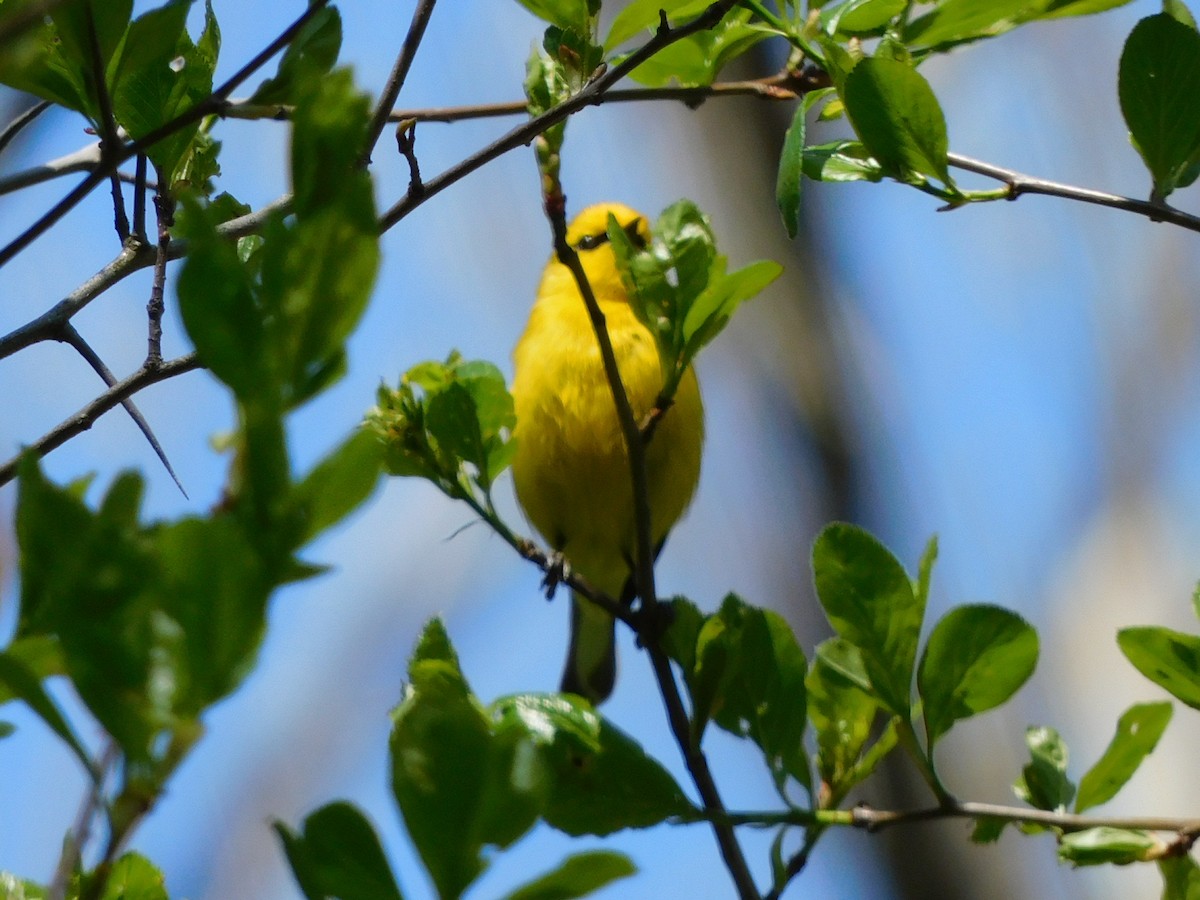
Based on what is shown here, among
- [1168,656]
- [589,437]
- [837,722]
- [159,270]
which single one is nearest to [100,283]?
[159,270]

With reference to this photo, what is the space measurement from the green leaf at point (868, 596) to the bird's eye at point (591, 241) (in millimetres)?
2568

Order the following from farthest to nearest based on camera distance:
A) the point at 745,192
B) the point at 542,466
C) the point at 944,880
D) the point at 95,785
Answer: the point at 745,192
the point at 944,880
the point at 542,466
the point at 95,785

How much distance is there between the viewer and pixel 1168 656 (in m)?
1.03

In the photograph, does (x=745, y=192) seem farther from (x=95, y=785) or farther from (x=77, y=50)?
(x=95, y=785)

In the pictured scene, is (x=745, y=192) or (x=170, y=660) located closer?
(x=170, y=660)

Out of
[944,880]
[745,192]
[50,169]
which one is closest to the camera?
[50,169]

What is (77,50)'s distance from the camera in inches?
30.5

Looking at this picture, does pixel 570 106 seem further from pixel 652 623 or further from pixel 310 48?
pixel 652 623

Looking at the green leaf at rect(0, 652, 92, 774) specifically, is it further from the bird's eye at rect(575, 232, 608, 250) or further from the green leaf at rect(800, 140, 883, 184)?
the bird's eye at rect(575, 232, 608, 250)

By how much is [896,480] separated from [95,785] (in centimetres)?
412

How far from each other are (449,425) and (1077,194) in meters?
0.57

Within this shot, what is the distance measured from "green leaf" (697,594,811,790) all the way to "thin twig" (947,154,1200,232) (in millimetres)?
402

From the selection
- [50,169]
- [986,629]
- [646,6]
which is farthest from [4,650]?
[646,6]

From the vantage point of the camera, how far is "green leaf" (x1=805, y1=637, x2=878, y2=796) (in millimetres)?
1131
